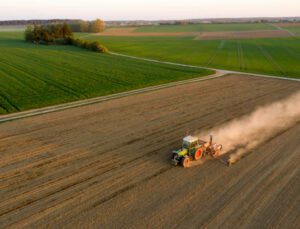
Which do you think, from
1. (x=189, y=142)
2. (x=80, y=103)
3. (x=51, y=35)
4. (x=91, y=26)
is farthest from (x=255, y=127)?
(x=91, y=26)

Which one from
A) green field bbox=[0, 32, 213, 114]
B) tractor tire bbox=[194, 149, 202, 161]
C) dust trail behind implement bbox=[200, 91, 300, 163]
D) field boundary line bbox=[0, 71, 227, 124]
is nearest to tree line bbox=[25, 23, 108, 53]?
green field bbox=[0, 32, 213, 114]

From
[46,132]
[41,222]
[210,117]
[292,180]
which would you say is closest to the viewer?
[41,222]

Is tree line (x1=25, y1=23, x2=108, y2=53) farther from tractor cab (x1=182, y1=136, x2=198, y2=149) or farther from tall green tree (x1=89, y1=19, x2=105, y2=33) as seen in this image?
tractor cab (x1=182, y1=136, x2=198, y2=149)

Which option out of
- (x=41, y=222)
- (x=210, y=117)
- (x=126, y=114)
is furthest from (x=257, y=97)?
(x=41, y=222)

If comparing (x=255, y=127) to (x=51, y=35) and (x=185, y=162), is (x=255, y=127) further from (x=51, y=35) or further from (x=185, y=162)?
(x=51, y=35)

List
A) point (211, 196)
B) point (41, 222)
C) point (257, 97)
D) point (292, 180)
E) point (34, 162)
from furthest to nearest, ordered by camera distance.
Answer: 1. point (257, 97)
2. point (34, 162)
3. point (292, 180)
4. point (211, 196)
5. point (41, 222)

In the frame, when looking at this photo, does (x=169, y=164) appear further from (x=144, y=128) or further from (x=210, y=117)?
(x=210, y=117)

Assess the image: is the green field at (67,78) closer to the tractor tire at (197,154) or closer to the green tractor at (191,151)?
the green tractor at (191,151)

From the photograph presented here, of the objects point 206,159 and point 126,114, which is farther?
point 126,114
